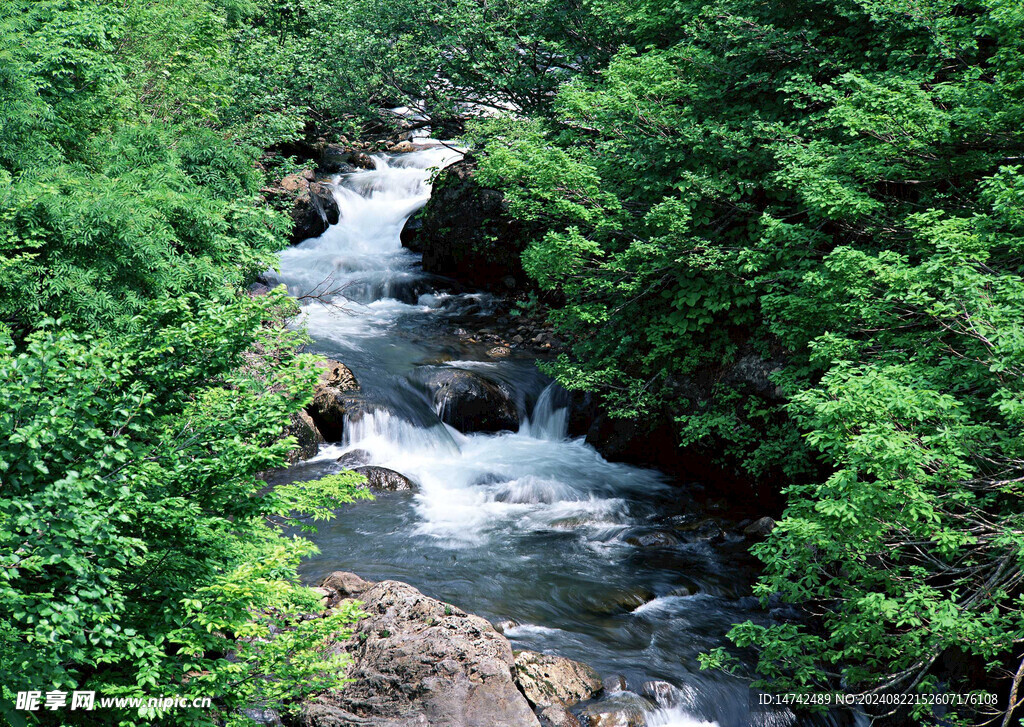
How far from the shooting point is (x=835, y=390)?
6.21 meters

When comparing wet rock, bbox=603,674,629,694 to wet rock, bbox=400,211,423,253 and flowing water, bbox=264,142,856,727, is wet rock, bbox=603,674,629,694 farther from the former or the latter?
wet rock, bbox=400,211,423,253

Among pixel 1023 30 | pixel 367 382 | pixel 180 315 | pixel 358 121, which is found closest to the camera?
pixel 180 315

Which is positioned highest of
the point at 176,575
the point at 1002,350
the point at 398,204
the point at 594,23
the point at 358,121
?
the point at 594,23

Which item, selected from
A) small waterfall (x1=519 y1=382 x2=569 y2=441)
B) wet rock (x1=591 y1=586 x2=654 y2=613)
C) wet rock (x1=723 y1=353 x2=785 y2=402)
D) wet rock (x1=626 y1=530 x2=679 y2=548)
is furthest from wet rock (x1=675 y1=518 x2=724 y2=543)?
small waterfall (x1=519 y1=382 x2=569 y2=441)

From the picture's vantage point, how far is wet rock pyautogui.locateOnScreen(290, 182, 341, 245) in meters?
20.5

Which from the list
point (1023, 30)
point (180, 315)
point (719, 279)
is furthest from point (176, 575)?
point (1023, 30)

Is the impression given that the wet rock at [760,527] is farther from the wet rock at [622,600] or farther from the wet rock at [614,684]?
the wet rock at [614,684]

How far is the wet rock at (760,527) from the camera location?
10.6 metres

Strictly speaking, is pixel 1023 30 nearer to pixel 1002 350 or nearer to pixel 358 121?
pixel 1002 350

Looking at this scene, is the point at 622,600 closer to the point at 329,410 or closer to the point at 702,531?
the point at 702,531

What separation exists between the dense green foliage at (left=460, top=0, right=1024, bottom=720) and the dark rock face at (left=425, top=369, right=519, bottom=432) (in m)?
2.29

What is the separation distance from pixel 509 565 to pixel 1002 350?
6373mm

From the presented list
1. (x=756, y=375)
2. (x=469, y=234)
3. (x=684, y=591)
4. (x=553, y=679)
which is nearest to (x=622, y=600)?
(x=684, y=591)

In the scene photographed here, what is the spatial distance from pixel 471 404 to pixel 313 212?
31.9ft
